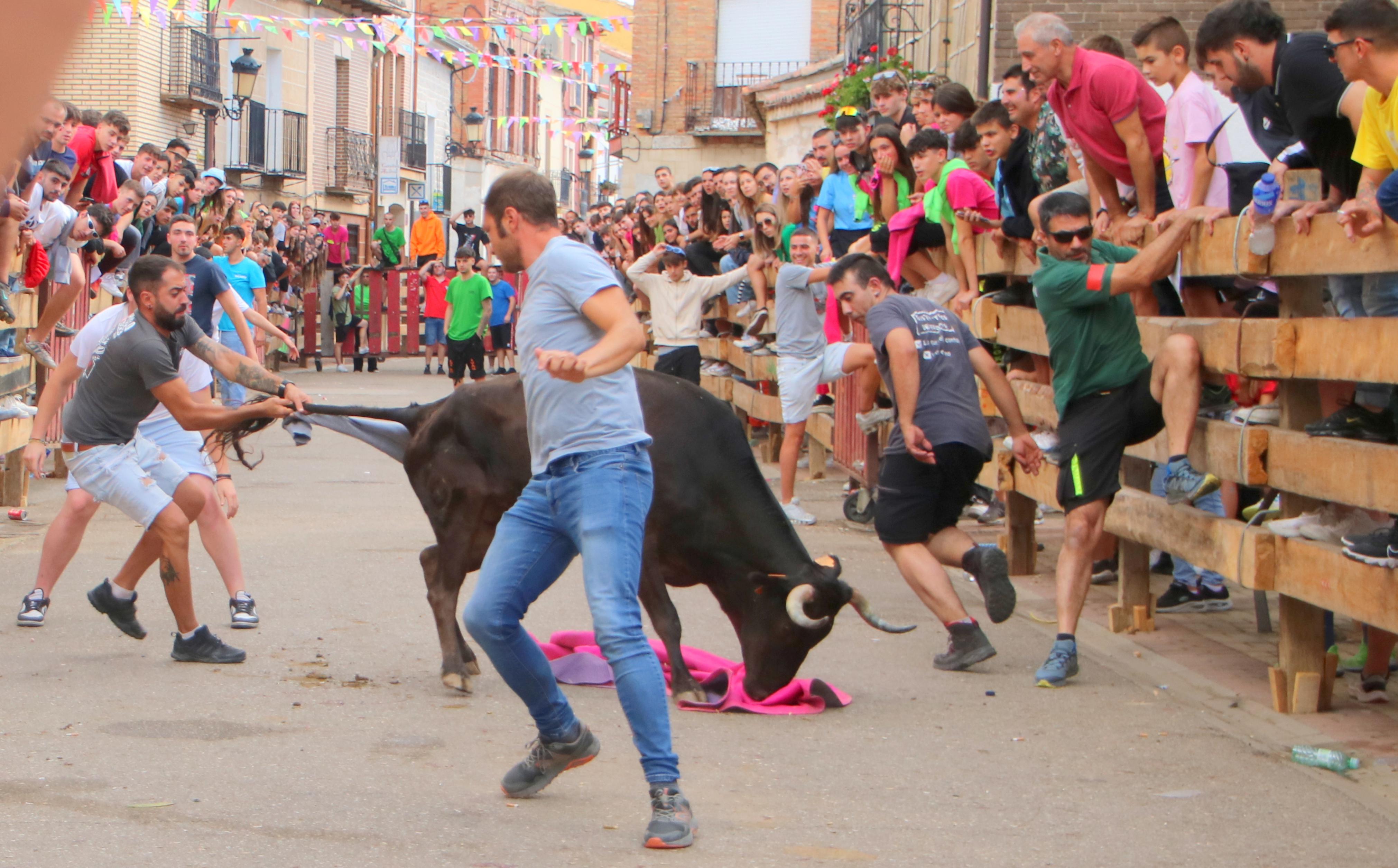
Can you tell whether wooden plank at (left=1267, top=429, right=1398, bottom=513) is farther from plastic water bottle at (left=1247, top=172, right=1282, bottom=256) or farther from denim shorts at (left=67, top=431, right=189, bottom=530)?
denim shorts at (left=67, top=431, right=189, bottom=530)

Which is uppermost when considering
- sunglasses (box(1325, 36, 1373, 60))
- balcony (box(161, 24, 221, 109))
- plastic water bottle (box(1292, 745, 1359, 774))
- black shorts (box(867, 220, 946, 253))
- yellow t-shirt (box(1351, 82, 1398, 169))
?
balcony (box(161, 24, 221, 109))

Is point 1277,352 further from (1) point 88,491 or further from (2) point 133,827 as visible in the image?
(1) point 88,491

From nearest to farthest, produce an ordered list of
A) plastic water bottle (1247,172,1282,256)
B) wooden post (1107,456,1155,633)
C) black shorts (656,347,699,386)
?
plastic water bottle (1247,172,1282,256)
wooden post (1107,456,1155,633)
black shorts (656,347,699,386)

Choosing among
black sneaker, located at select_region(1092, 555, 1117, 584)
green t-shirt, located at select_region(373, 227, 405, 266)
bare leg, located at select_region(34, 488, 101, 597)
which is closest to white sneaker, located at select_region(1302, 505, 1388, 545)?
black sneaker, located at select_region(1092, 555, 1117, 584)

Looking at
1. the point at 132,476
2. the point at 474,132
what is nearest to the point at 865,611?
the point at 132,476

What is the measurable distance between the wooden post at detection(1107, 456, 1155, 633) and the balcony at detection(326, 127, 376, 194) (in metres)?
35.0

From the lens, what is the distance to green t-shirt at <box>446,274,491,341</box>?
21.6 m

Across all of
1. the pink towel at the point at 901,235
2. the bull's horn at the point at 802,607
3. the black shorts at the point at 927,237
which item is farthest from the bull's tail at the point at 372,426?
the black shorts at the point at 927,237

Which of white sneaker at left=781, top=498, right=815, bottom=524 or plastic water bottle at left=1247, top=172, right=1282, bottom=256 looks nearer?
plastic water bottle at left=1247, top=172, right=1282, bottom=256

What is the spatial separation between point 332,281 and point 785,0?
52.0 ft

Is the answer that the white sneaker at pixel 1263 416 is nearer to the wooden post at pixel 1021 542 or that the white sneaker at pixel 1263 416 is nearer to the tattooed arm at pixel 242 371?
the wooden post at pixel 1021 542

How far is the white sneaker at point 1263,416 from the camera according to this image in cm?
650

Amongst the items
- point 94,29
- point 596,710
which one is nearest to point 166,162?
point 596,710

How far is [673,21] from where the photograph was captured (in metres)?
39.8
